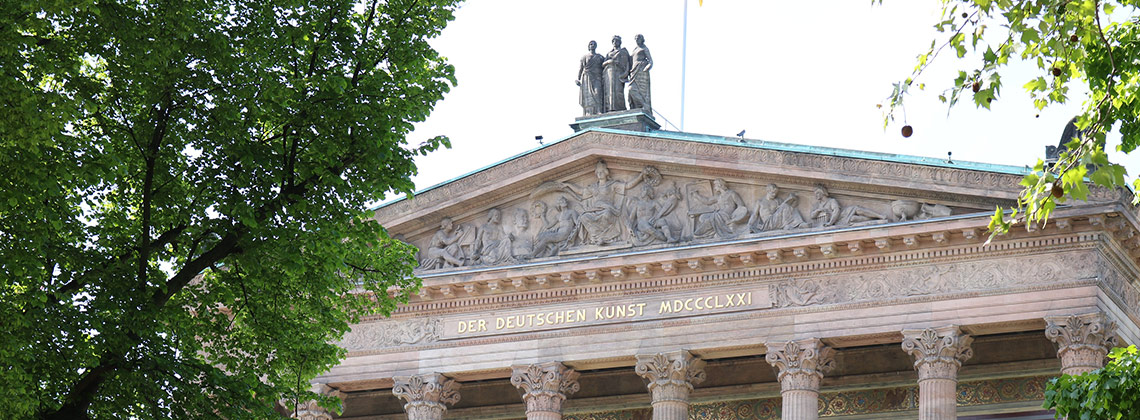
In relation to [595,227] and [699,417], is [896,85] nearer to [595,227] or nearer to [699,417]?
[595,227]

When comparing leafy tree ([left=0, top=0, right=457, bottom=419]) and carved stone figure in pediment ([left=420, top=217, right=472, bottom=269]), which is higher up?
carved stone figure in pediment ([left=420, top=217, right=472, bottom=269])

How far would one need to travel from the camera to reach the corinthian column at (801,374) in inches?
1348

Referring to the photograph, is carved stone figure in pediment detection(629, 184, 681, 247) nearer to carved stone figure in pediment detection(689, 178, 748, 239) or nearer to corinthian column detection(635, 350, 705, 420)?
carved stone figure in pediment detection(689, 178, 748, 239)

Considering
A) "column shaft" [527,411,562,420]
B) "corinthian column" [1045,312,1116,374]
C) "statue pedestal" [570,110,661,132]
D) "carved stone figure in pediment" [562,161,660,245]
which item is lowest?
"column shaft" [527,411,562,420]

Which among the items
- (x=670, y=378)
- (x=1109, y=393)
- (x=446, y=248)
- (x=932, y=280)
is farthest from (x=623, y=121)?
(x=1109, y=393)

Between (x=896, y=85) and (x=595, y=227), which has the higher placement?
(x=595, y=227)

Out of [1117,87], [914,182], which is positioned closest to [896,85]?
[1117,87]

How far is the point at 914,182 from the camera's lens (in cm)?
3384

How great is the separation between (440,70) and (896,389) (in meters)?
17.6

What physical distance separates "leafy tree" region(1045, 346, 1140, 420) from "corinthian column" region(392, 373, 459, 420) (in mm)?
21884

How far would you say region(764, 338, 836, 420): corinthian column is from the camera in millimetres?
34250

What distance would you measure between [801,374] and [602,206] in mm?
5787

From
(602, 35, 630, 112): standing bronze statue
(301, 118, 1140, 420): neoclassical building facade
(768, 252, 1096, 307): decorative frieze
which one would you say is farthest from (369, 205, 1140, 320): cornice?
(602, 35, 630, 112): standing bronze statue

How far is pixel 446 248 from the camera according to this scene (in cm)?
3856
